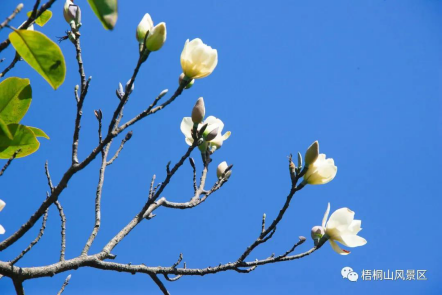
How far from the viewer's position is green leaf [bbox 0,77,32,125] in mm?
1124

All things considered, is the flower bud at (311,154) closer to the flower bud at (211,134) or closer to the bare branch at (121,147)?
the flower bud at (211,134)

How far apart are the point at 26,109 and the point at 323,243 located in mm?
971

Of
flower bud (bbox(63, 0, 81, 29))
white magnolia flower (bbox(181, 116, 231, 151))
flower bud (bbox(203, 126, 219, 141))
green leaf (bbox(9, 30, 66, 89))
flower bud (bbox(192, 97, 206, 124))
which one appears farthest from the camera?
white magnolia flower (bbox(181, 116, 231, 151))

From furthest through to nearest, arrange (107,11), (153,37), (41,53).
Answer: (153,37)
(41,53)
(107,11)

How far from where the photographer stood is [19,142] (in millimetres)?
1171

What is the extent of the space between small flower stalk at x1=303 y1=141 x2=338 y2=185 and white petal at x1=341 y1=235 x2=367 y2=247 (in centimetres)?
26

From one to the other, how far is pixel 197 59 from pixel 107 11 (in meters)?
0.50

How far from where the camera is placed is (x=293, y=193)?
1.24m

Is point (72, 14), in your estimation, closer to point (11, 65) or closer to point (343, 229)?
point (11, 65)

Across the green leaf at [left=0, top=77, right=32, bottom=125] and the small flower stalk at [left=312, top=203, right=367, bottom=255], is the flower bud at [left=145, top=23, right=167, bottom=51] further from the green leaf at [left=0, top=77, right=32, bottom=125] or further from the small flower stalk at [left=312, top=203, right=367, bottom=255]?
the small flower stalk at [left=312, top=203, right=367, bottom=255]

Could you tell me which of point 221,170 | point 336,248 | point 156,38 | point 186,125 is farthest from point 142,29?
point 336,248

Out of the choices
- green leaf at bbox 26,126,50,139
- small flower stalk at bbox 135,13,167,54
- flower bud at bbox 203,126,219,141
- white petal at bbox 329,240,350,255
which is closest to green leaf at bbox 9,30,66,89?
small flower stalk at bbox 135,13,167,54

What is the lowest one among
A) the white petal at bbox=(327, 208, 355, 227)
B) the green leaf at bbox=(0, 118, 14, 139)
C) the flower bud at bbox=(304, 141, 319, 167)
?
the green leaf at bbox=(0, 118, 14, 139)

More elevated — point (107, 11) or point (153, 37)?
point (153, 37)
